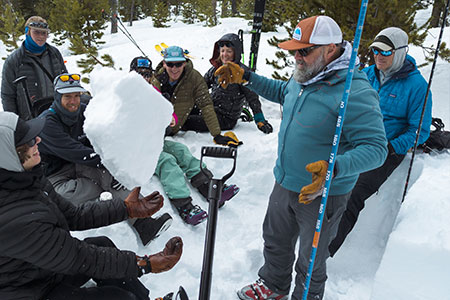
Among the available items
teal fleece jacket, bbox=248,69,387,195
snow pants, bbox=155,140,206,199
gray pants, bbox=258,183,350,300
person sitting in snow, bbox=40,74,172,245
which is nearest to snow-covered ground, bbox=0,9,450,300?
snow pants, bbox=155,140,206,199

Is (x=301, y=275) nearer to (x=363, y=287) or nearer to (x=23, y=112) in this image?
(x=363, y=287)

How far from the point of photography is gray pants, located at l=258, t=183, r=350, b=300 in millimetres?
2391

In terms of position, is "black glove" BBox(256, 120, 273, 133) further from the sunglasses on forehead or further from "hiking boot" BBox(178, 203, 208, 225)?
"hiking boot" BBox(178, 203, 208, 225)

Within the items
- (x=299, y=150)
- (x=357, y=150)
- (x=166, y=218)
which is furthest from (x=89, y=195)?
(x=357, y=150)

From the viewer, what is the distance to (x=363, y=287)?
10.7 feet

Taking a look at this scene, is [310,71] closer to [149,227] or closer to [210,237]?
[210,237]

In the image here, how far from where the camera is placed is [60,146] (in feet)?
10.3

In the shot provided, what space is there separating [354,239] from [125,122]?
3.18 metres

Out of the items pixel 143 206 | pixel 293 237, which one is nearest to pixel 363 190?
pixel 293 237

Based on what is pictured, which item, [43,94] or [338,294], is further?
[43,94]

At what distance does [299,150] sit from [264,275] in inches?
50.1

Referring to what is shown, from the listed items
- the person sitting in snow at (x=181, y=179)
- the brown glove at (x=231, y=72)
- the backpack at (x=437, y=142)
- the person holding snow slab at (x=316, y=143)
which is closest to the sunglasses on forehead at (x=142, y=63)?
the person sitting in snow at (x=181, y=179)

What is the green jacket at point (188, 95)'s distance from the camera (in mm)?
4605

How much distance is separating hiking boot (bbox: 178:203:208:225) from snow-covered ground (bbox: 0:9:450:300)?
96 millimetres
